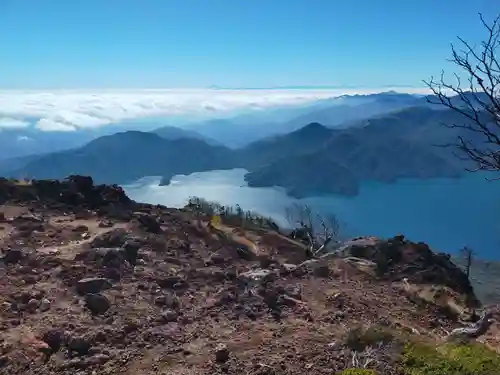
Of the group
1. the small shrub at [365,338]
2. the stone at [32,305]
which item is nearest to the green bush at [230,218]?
the stone at [32,305]

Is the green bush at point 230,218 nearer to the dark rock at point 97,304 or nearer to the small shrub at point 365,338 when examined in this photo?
the dark rock at point 97,304

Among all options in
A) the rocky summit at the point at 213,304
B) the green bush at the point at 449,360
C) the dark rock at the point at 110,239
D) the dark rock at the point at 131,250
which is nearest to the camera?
the green bush at the point at 449,360

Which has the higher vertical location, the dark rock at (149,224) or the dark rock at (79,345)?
the dark rock at (149,224)

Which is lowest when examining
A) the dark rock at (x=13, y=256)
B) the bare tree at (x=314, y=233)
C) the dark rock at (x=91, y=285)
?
the bare tree at (x=314, y=233)

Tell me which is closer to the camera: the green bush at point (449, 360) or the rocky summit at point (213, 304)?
the green bush at point (449, 360)

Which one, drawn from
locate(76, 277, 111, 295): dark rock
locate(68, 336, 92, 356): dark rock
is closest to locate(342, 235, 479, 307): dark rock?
locate(76, 277, 111, 295): dark rock

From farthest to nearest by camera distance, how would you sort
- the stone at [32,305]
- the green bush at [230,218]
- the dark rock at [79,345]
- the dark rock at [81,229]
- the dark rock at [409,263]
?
the green bush at [230,218]
the dark rock at [81,229]
the dark rock at [409,263]
the stone at [32,305]
the dark rock at [79,345]

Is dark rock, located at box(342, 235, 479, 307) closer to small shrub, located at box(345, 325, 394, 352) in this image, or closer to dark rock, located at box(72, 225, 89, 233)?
small shrub, located at box(345, 325, 394, 352)
